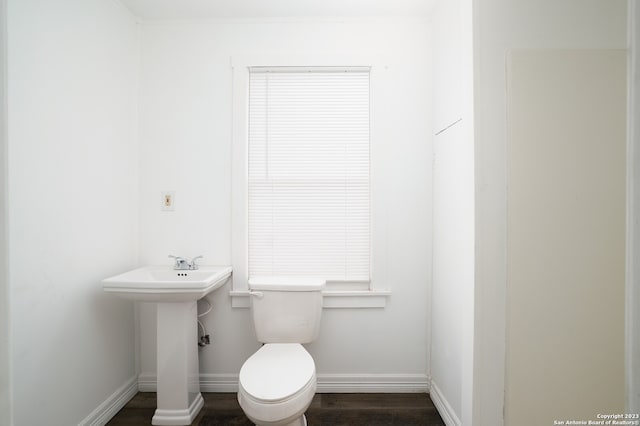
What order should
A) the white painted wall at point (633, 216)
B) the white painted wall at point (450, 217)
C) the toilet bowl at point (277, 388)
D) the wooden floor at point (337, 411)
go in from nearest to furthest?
1. the white painted wall at point (633, 216)
2. the toilet bowl at point (277, 388)
3. the white painted wall at point (450, 217)
4. the wooden floor at point (337, 411)

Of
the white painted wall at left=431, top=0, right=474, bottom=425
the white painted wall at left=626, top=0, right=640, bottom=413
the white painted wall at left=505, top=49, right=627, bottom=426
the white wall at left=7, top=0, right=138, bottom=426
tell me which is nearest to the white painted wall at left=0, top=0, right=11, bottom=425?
the white wall at left=7, top=0, right=138, bottom=426

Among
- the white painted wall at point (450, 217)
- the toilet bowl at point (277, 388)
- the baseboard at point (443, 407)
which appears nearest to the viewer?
the toilet bowl at point (277, 388)

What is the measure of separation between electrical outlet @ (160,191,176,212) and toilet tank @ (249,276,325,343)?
79 cm

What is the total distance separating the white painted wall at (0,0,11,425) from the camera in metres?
0.49

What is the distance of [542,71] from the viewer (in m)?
0.80

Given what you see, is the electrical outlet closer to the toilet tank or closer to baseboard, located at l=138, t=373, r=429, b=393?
the toilet tank

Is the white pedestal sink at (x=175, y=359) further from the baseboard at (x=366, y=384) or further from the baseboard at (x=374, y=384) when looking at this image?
the baseboard at (x=374, y=384)

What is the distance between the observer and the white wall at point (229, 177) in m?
1.93

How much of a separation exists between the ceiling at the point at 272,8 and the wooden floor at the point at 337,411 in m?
2.47

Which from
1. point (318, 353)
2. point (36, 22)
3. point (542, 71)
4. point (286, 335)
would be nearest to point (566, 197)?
point (542, 71)

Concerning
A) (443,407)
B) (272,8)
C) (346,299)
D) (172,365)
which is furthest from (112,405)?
(272,8)

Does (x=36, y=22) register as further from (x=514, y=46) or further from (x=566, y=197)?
(x=566, y=197)

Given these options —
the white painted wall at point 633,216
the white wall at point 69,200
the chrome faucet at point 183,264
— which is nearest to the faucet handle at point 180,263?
the chrome faucet at point 183,264

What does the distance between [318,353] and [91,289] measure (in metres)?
1.39
